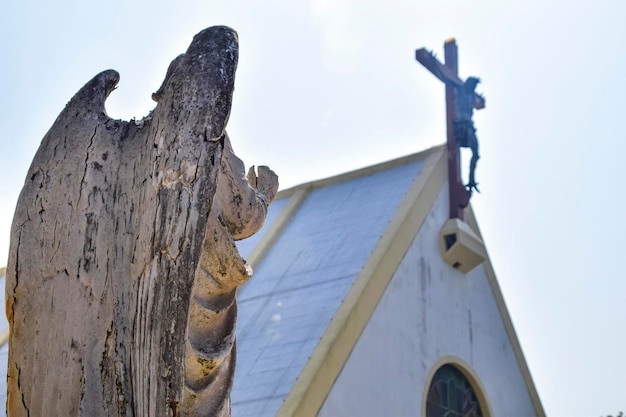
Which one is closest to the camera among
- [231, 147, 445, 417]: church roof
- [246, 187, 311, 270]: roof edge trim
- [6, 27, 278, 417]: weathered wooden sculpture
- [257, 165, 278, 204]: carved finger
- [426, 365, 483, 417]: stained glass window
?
[6, 27, 278, 417]: weathered wooden sculpture

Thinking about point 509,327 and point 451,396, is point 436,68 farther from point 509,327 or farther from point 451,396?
point 451,396

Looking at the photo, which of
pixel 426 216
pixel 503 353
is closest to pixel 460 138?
pixel 426 216

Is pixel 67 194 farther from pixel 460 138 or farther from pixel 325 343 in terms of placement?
pixel 460 138

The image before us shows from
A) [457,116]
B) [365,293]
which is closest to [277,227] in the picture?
[457,116]

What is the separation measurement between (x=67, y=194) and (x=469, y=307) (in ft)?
32.1

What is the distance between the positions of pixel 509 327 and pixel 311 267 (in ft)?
9.99

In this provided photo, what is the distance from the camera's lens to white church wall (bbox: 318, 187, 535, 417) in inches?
451

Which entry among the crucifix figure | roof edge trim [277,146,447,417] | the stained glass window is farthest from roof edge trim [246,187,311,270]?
the stained glass window

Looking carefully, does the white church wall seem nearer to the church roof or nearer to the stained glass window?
the stained glass window

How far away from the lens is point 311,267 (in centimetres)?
1267

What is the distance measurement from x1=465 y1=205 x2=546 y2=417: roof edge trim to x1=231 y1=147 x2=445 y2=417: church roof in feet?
2.90

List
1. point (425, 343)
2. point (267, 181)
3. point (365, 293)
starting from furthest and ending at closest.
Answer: point (425, 343), point (365, 293), point (267, 181)

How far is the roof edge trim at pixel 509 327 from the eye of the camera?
571 inches

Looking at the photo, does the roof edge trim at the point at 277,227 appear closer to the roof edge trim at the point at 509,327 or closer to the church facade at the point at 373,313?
the church facade at the point at 373,313
